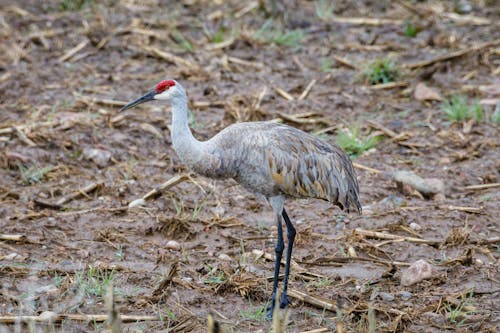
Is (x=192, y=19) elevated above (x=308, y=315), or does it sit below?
above

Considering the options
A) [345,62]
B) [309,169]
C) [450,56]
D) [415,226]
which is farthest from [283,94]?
[309,169]

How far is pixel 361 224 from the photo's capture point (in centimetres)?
683

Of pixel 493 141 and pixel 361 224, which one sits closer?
pixel 361 224

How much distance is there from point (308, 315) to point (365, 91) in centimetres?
437

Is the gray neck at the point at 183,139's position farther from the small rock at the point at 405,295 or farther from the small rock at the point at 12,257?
the small rock at the point at 405,295

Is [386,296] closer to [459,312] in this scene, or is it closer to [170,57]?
[459,312]

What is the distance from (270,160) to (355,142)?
260cm

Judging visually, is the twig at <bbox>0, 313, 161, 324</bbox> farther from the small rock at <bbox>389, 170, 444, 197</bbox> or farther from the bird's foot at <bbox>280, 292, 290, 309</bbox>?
the small rock at <bbox>389, 170, 444, 197</bbox>

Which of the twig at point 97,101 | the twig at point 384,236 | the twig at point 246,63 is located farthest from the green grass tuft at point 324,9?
the twig at point 384,236

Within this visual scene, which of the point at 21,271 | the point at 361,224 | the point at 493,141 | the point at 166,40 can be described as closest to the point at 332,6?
the point at 166,40

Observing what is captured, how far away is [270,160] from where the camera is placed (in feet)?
18.5

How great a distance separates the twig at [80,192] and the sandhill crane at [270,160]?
163cm

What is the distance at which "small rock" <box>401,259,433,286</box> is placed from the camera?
583 cm

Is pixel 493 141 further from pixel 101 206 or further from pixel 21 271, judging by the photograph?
pixel 21 271
